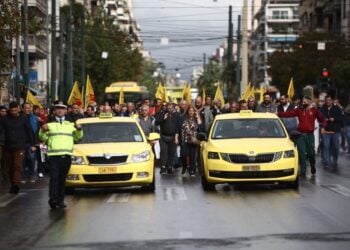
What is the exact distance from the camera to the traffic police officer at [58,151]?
1641 centimetres

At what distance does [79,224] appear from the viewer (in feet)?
45.4

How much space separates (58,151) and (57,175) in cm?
40

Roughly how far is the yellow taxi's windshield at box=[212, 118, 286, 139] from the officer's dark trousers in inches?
175

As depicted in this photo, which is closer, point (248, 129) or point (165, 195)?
point (165, 195)

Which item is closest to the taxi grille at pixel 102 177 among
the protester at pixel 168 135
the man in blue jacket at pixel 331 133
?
the protester at pixel 168 135

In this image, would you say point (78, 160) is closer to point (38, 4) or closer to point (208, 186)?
point (208, 186)

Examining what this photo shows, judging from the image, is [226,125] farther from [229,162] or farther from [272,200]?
[272,200]

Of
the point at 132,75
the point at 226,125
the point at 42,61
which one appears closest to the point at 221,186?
the point at 226,125

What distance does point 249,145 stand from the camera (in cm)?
1906

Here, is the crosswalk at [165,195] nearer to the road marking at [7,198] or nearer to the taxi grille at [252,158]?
the road marking at [7,198]

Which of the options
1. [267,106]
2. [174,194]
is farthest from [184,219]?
[267,106]

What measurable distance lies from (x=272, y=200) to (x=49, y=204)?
369 centimetres

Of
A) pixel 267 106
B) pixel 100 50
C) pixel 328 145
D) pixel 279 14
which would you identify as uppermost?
pixel 279 14

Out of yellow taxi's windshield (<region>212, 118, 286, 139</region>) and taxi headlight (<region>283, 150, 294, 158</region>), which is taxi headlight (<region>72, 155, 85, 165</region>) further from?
taxi headlight (<region>283, 150, 294, 158</region>)
